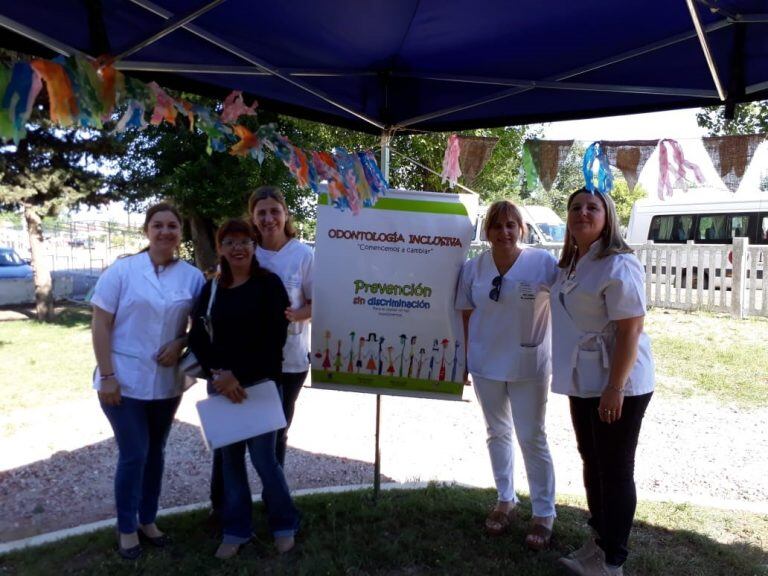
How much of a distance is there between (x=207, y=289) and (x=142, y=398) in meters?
0.59

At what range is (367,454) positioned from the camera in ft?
16.4

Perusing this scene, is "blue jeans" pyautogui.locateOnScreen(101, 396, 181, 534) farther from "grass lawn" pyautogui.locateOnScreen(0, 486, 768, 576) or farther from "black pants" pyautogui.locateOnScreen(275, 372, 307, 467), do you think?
"black pants" pyautogui.locateOnScreen(275, 372, 307, 467)

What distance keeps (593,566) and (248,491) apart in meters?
1.71

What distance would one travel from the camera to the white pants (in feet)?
10.4

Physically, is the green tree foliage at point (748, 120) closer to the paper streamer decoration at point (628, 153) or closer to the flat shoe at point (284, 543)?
the paper streamer decoration at point (628, 153)

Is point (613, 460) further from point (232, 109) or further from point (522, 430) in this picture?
point (232, 109)

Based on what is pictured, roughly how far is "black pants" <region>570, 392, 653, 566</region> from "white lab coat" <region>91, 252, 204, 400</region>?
1945 millimetres

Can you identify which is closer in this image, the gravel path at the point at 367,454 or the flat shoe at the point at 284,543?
the flat shoe at the point at 284,543

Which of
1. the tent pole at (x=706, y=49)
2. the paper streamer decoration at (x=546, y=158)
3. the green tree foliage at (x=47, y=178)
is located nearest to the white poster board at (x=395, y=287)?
the paper streamer decoration at (x=546, y=158)

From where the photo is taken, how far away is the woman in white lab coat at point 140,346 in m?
2.91

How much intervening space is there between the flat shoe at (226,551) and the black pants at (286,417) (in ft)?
1.21

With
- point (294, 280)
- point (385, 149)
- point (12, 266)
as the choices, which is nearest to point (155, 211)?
point (294, 280)

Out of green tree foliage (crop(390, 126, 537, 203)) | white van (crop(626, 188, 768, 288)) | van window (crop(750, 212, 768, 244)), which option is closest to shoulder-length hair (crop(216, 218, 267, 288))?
green tree foliage (crop(390, 126, 537, 203))

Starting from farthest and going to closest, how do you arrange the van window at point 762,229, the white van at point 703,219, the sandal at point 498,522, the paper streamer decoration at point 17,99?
the white van at point 703,219 < the van window at point 762,229 < the sandal at point 498,522 < the paper streamer decoration at point 17,99
